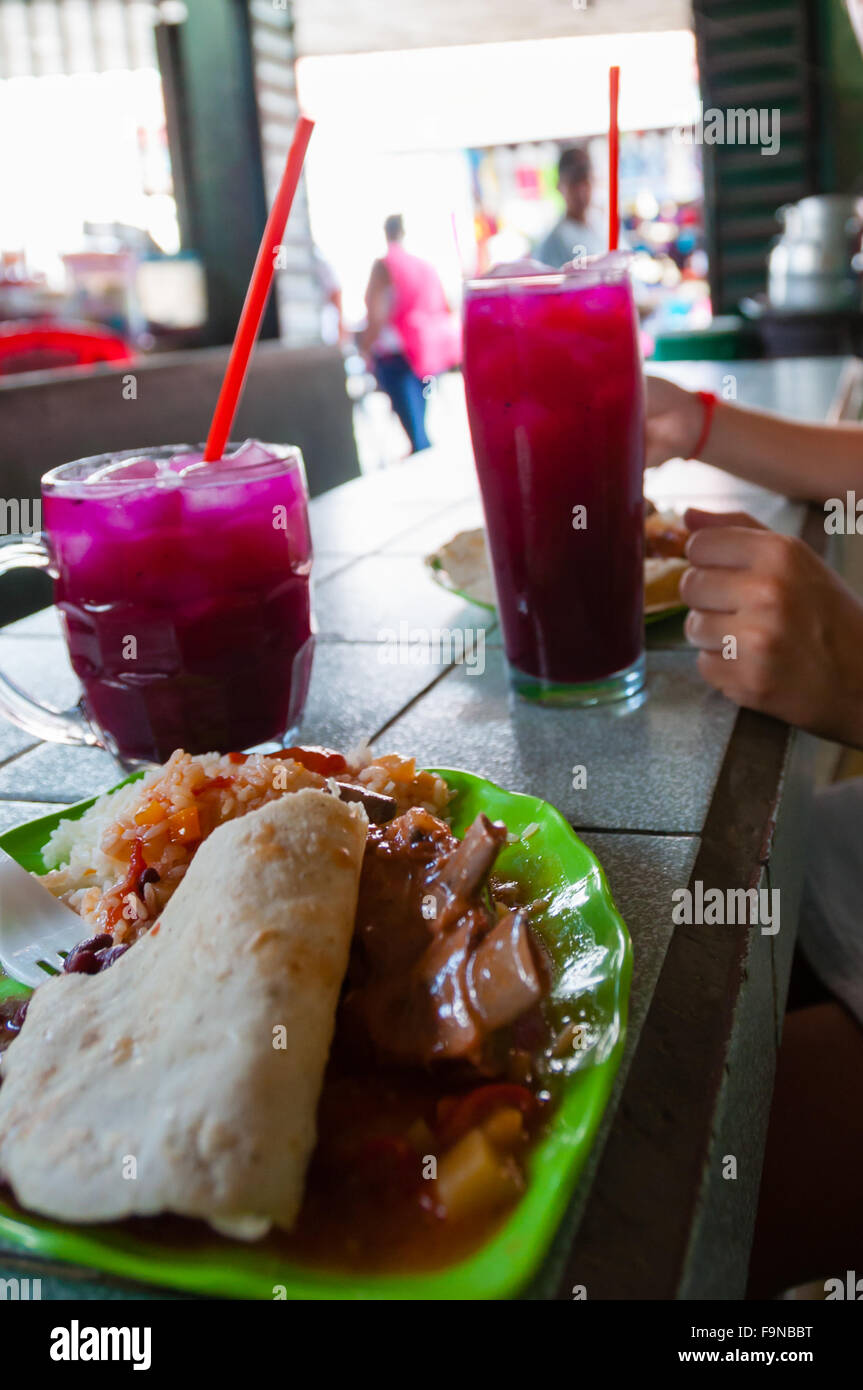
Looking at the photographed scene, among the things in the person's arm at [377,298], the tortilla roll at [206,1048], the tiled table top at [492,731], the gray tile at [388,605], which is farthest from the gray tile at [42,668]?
the person's arm at [377,298]

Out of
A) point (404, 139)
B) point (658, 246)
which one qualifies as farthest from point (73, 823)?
point (404, 139)

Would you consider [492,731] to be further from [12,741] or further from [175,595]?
[12,741]

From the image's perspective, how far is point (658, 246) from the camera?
16.0 m

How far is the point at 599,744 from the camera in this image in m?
1.09

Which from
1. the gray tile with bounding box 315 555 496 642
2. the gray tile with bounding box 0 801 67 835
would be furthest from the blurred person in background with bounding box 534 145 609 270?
the gray tile with bounding box 0 801 67 835

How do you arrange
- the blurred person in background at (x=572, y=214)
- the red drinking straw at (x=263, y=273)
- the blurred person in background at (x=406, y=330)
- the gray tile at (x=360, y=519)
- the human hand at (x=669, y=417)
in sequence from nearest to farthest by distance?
the red drinking straw at (x=263, y=273)
the human hand at (x=669, y=417)
the gray tile at (x=360, y=519)
the blurred person in background at (x=572, y=214)
the blurred person in background at (x=406, y=330)

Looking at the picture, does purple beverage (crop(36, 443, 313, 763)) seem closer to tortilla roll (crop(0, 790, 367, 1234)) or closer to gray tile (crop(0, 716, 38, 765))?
gray tile (crop(0, 716, 38, 765))

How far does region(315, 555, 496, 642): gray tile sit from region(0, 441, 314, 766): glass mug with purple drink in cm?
40

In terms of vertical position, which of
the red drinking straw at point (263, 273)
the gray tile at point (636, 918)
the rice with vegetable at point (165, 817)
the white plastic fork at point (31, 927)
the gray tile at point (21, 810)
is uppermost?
the red drinking straw at point (263, 273)

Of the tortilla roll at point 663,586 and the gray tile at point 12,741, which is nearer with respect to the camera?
the gray tile at point 12,741

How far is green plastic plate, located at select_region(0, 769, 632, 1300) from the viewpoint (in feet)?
1.48

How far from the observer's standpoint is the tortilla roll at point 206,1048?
0.47 meters

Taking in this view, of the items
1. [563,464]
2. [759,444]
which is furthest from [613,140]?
[759,444]

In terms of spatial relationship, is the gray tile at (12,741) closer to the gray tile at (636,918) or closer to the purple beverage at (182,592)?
the purple beverage at (182,592)
